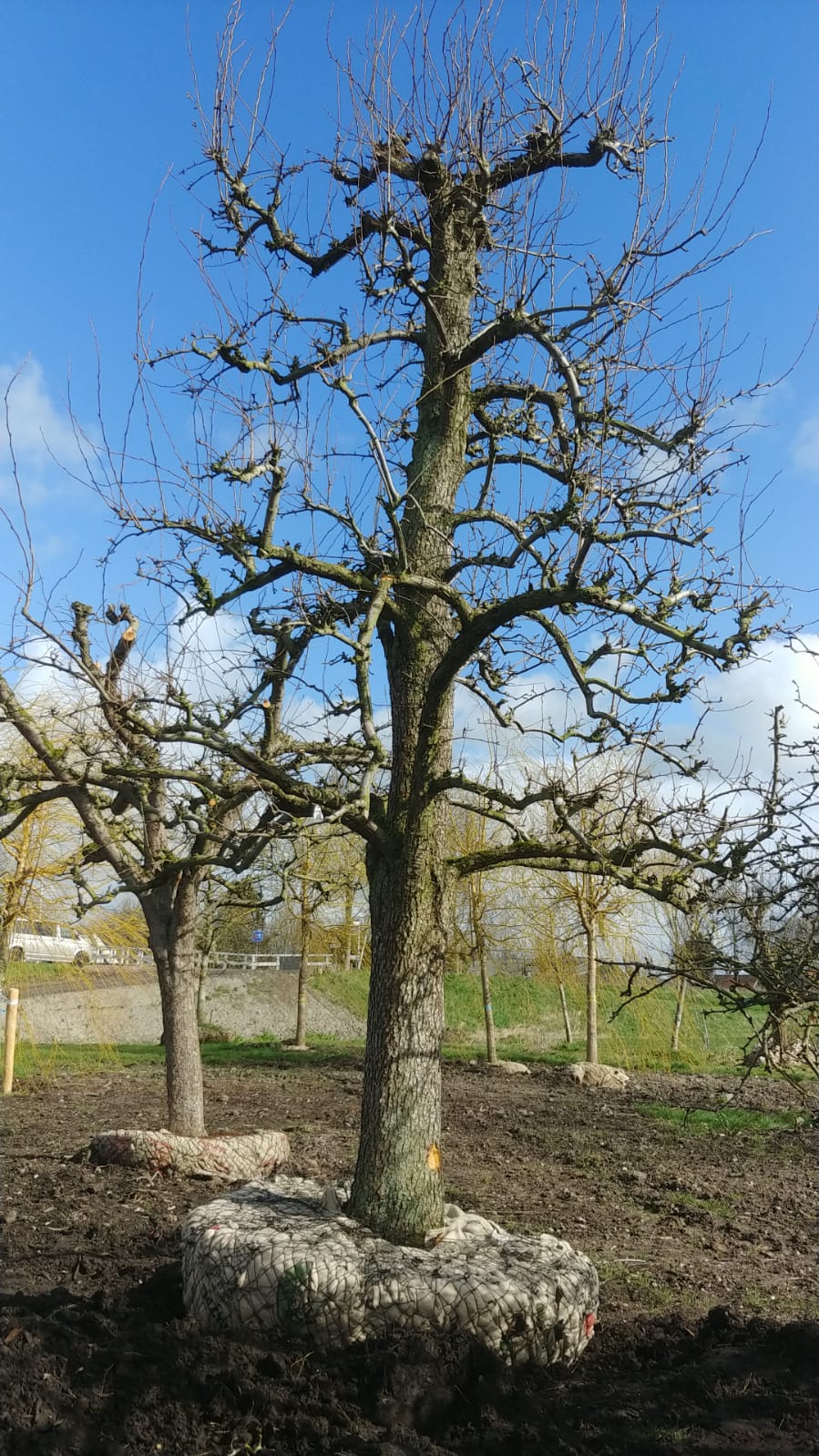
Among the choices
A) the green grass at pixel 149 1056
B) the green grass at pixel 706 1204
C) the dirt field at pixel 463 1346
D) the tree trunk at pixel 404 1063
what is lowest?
the green grass at pixel 149 1056

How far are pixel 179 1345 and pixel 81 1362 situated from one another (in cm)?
38

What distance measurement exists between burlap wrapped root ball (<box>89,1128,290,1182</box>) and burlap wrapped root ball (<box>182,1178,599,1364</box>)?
9.16ft

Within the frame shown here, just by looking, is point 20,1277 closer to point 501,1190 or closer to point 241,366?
point 501,1190

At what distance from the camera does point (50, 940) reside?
14.0 metres

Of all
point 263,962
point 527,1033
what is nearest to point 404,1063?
point 527,1033

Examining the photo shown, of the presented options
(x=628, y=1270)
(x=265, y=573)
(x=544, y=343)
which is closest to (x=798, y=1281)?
(x=628, y=1270)

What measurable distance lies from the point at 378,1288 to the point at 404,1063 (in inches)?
42.8

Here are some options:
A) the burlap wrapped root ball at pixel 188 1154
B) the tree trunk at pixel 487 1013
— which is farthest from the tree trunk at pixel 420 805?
the tree trunk at pixel 487 1013

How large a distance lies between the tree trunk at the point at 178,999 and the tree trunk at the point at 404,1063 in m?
3.24

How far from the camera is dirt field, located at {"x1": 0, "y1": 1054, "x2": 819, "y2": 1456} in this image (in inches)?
144

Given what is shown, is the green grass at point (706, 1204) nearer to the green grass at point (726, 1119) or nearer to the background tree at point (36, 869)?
the green grass at point (726, 1119)

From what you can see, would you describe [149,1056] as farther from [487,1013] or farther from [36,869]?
[36,869]

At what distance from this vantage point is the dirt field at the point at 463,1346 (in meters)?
3.66

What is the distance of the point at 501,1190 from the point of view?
8.05 meters
